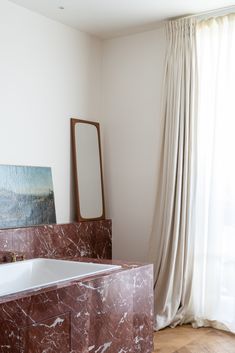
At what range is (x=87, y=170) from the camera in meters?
4.53

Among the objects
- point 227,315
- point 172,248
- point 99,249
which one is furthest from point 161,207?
point 227,315

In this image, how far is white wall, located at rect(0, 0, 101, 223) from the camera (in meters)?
3.81

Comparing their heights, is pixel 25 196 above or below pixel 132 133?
below

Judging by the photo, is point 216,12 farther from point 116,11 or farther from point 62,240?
point 62,240

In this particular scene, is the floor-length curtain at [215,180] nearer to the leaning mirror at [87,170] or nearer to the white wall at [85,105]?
the white wall at [85,105]

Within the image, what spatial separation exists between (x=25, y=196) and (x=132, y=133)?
130 centimetres

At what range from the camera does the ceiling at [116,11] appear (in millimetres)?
3830

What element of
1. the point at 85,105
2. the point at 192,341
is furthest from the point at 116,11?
the point at 192,341

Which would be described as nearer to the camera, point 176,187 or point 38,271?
point 38,271

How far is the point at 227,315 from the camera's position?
3902mm

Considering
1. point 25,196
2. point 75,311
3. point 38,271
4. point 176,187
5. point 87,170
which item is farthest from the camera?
point 87,170

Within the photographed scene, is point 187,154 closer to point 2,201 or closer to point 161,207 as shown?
point 161,207

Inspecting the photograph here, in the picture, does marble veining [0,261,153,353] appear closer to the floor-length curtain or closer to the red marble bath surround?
the red marble bath surround

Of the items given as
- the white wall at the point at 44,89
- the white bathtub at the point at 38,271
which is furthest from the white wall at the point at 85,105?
the white bathtub at the point at 38,271
